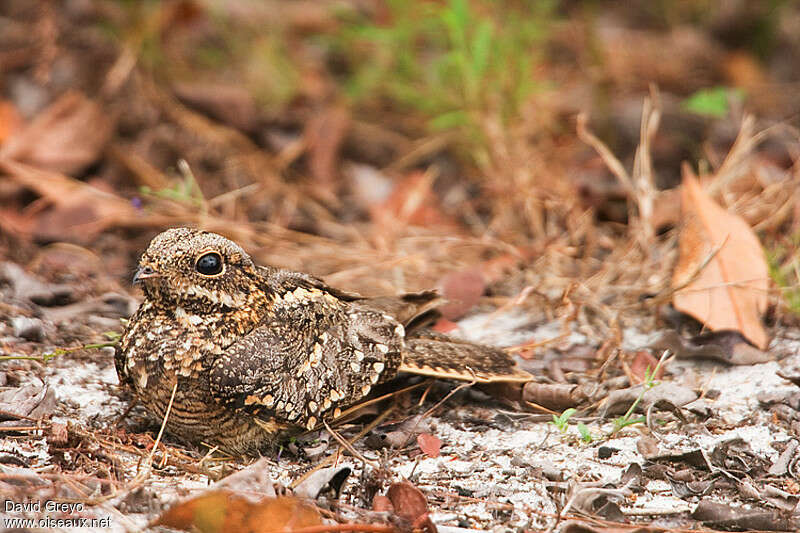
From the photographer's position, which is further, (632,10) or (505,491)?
(632,10)

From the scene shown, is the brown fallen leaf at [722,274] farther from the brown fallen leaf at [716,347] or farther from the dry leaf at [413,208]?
the dry leaf at [413,208]

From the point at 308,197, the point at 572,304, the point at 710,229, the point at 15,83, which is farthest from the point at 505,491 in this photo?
the point at 15,83

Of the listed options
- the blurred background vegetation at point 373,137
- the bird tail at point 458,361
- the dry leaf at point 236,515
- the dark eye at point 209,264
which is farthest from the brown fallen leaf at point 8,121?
the dry leaf at point 236,515

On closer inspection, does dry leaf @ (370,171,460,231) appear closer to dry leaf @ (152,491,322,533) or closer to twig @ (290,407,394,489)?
twig @ (290,407,394,489)

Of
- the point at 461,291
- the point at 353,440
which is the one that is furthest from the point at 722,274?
the point at 353,440

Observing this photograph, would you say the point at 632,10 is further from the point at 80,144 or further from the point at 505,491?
the point at 505,491

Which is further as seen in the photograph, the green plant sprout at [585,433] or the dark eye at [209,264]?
the green plant sprout at [585,433]
